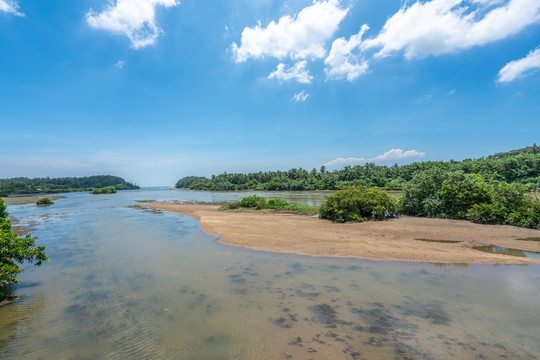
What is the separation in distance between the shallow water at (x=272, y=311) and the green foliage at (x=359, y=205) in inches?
382

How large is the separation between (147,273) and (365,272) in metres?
8.21

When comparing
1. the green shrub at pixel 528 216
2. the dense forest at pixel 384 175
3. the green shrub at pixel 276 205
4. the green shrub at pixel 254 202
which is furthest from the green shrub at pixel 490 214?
the dense forest at pixel 384 175

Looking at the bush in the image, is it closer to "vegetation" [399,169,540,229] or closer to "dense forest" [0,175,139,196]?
"vegetation" [399,169,540,229]

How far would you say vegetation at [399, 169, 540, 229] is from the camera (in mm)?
15078

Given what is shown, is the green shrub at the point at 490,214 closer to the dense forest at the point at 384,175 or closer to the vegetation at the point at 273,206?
the vegetation at the point at 273,206

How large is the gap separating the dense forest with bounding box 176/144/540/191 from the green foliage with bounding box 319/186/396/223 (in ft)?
104

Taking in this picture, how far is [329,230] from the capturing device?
1584 cm

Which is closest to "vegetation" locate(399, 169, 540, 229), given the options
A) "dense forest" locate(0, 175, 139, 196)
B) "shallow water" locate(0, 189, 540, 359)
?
"shallow water" locate(0, 189, 540, 359)

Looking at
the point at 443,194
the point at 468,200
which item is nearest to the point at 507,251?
→ the point at 468,200

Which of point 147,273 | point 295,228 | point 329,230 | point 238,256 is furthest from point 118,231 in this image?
point 329,230

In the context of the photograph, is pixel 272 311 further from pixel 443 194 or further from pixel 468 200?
pixel 468 200

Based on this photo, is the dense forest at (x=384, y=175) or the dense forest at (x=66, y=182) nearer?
the dense forest at (x=384, y=175)

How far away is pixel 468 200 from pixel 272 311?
19350 millimetres

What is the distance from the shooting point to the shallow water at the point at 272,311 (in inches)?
185
